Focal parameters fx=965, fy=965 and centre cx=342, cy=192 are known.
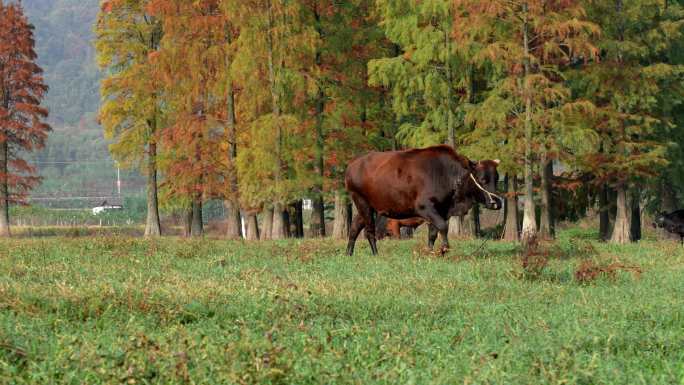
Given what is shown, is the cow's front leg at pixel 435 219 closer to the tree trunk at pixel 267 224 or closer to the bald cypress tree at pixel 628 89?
the bald cypress tree at pixel 628 89

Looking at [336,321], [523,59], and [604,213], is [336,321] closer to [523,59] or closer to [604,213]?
[523,59]

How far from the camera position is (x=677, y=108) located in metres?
34.7

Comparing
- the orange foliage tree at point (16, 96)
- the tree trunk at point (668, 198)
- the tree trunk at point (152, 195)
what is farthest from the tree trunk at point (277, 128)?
the orange foliage tree at point (16, 96)

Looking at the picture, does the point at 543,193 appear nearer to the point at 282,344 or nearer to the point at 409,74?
the point at 409,74

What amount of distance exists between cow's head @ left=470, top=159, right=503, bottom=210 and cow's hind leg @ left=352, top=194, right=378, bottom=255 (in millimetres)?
2279

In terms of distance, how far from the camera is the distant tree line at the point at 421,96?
96.3 feet

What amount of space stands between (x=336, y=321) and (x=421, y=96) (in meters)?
23.9

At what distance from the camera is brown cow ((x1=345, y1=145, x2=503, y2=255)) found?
19.9m

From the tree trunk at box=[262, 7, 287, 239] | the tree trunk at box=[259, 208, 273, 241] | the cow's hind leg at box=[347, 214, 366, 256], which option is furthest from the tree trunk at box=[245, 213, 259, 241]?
the cow's hind leg at box=[347, 214, 366, 256]

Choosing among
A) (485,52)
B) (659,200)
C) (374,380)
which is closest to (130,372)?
(374,380)

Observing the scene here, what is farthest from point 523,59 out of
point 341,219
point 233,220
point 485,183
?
point 233,220

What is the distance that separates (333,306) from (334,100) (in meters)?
23.0

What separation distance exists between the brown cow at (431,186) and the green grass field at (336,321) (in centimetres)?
248

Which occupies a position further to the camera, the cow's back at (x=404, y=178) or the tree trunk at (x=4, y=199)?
the tree trunk at (x=4, y=199)
